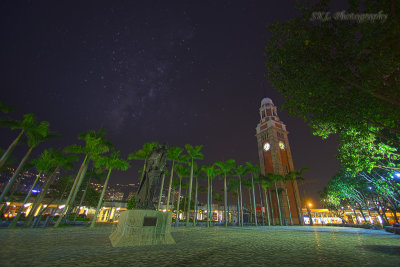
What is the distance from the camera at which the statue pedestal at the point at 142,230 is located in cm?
755

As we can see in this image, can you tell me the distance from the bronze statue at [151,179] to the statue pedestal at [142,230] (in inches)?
31.2

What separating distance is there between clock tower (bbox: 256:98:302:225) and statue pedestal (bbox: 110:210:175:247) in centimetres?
4550

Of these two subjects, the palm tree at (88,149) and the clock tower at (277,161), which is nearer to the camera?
the palm tree at (88,149)

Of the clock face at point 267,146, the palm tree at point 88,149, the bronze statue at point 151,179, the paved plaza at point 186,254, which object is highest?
the clock face at point 267,146

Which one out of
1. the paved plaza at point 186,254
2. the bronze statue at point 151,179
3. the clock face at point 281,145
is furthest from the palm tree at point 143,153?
the clock face at point 281,145

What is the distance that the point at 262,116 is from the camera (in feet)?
237

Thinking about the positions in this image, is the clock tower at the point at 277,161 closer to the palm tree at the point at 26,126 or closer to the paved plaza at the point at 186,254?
the paved plaza at the point at 186,254

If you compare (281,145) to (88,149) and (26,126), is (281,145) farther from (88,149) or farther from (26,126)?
(26,126)

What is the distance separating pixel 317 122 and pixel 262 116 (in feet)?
205

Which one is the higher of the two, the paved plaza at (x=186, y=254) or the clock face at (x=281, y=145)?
the clock face at (x=281, y=145)

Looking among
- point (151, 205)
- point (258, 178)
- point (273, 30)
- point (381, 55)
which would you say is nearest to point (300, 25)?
point (273, 30)

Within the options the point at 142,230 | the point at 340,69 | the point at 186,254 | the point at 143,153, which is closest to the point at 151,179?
the point at 142,230

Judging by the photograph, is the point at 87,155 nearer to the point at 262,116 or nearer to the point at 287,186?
the point at 287,186

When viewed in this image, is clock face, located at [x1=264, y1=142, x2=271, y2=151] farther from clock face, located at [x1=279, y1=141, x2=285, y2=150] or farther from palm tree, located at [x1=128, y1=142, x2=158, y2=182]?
palm tree, located at [x1=128, y1=142, x2=158, y2=182]
